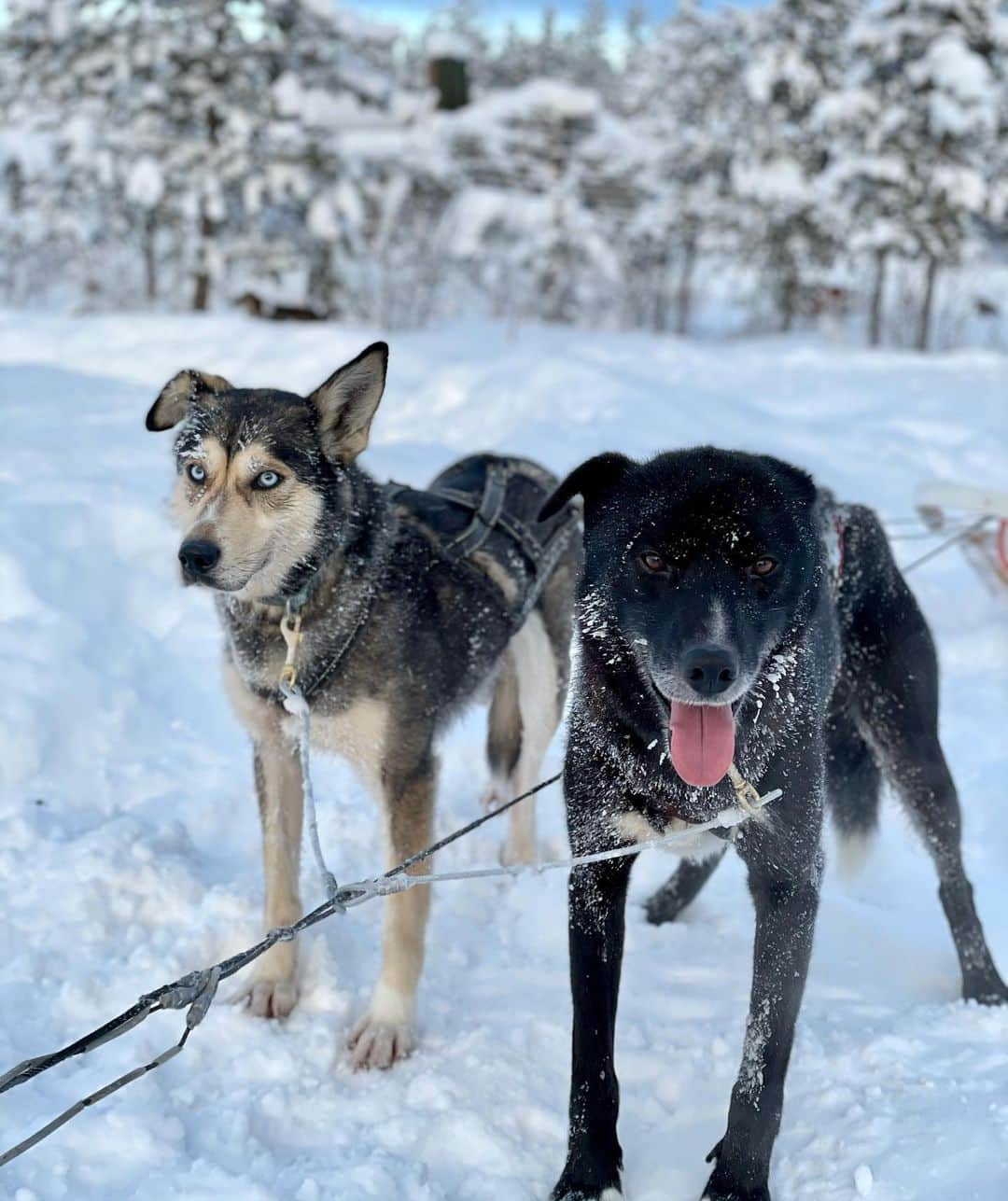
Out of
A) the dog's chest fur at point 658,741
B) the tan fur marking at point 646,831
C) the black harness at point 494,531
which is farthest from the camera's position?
the black harness at point 494,531

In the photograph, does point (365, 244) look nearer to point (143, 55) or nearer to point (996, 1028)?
point (143, 55)

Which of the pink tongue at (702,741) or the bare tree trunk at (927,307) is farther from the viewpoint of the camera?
the bare tree trunk at (927,307)

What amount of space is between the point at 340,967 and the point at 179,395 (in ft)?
5.48

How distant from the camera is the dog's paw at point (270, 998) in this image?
9.42 ft

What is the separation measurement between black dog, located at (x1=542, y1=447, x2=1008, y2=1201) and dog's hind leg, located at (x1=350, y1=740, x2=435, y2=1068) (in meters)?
0.68

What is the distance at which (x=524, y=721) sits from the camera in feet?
13.2

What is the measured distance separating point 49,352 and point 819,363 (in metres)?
10.9

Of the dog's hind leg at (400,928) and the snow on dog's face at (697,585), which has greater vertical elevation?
the snow on dog's face at (697,585)

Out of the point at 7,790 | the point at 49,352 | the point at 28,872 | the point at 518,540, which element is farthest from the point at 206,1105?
the point at 49,352

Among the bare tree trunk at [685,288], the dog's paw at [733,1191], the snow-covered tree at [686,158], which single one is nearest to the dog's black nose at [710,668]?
the dog's paw at [733,1191]

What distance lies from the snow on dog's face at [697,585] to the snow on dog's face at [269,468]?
800 millimetres

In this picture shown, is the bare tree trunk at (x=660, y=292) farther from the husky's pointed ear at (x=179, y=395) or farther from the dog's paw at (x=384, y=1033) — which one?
the dog's paw at (x=384, y=1033)

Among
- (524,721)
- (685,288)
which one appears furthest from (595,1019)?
(685,288)

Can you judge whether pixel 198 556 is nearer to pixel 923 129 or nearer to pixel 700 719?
pixel 700 719
